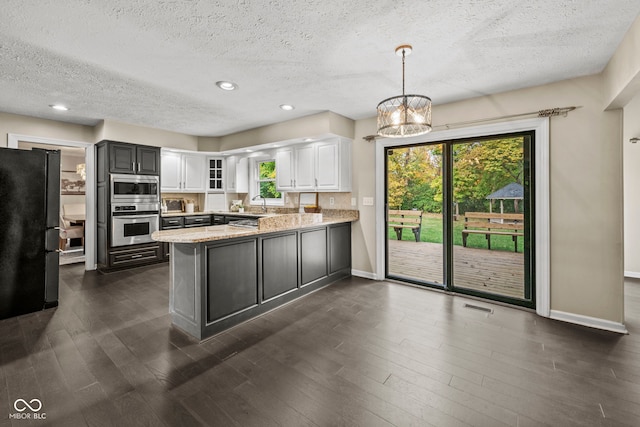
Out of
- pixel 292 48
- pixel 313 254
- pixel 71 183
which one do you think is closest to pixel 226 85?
pixel 292 48

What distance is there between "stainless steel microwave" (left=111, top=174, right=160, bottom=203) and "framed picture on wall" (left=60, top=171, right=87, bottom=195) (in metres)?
3.82

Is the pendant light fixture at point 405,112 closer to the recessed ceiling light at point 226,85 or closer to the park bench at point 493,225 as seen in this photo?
the recessed ceiling light at point 226,85

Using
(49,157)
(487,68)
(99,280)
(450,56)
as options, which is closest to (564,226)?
(487,68)

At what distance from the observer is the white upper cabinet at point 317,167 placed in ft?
14.9

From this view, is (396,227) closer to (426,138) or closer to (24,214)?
(426,138)

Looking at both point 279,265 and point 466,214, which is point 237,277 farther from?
point 466,214

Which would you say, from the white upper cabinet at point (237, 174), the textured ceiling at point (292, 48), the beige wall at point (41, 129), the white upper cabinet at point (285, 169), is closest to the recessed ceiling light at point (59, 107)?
the textured ceiling at point (292, 48)

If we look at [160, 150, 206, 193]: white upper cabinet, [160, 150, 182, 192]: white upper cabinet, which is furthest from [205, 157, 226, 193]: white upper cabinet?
[160, 150, 182, 192]: white upper cabinet

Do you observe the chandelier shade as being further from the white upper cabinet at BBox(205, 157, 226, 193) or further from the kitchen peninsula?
the white upper cabinet at BBox(205, 157, 226, 193)

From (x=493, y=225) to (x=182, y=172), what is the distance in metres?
5.55

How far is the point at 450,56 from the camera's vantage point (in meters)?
2.59

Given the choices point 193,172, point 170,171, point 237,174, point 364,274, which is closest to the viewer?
point 364,274

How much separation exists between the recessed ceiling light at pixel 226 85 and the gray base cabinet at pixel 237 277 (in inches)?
66.9

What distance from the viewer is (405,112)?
2.36 m
